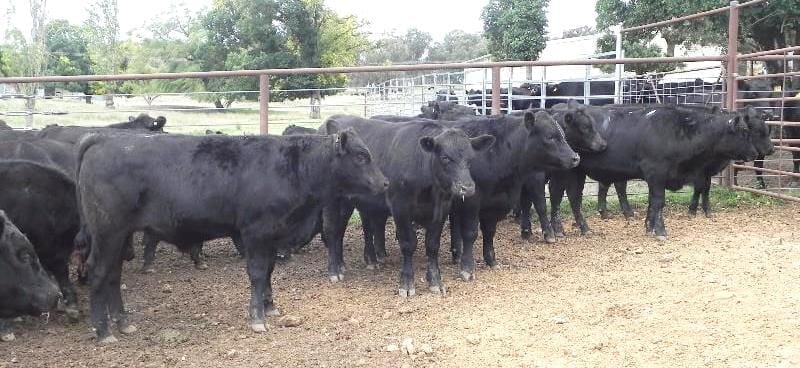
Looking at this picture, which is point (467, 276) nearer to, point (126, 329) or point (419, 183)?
point (419, 183)

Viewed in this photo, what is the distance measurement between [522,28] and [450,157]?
85.4 feet

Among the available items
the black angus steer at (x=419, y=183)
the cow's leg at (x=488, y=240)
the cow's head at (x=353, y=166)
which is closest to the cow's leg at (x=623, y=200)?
the cow's leg at (x=488, y=240)

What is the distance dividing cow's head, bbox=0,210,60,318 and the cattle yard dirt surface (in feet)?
1.35

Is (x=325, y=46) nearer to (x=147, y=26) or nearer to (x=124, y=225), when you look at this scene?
(x=147, y=26)

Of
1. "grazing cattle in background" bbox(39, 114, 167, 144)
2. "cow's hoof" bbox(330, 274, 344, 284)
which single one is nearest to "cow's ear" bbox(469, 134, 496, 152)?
"cow's hoof" bbox(330, 274, 344, 284)

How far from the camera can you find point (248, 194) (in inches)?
223

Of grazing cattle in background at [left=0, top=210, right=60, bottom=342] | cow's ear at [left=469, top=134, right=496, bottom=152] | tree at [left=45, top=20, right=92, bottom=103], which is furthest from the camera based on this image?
tree at [left=45, top=20, right=92, bottom=103]

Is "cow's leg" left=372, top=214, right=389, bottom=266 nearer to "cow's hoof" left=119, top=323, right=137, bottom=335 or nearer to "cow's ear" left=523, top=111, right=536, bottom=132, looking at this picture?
"cow's ear" left=523, top=111, right=536, bottom=132

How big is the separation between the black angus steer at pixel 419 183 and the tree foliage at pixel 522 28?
81.6 feet

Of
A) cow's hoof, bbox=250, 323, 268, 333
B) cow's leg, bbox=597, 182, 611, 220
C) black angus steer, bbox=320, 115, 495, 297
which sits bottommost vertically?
cow's hoof, bbox=250, 323, 268, 333

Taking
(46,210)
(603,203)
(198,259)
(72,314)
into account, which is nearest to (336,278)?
(198,259)

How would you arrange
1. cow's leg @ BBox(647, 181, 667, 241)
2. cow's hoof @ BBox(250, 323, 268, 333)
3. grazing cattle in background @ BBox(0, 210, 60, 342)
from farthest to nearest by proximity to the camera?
cow's leg @ BBox(647, 181, 667, 241) → cow's hoof @ BBox(250, 323, 268, 333) → grazing cattle in background @ BBox(0, 210, 60, 342)

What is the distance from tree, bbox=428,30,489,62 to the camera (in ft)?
298

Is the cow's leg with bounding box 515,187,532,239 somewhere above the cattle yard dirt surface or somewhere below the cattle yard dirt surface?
above
